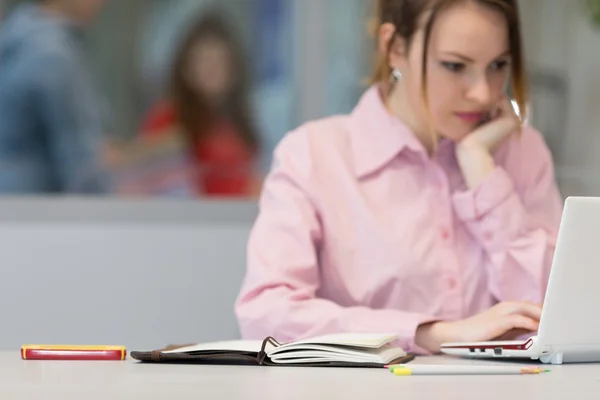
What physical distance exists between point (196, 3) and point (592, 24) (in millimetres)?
1179

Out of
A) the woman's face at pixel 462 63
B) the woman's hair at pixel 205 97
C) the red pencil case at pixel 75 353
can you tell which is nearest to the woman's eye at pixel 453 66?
the woman's face at pixel 462 63

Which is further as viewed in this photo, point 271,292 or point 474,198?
point 474,198

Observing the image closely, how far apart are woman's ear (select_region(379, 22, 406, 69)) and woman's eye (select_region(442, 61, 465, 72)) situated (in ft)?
0.32

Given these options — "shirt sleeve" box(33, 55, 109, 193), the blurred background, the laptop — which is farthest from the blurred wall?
the laptop

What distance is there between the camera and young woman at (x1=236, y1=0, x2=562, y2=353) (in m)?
1.81

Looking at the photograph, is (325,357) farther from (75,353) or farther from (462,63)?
(462,63)

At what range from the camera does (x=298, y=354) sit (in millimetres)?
1261

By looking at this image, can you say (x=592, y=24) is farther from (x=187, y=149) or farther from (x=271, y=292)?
(x=271, y=292)

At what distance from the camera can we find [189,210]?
8.76 feet

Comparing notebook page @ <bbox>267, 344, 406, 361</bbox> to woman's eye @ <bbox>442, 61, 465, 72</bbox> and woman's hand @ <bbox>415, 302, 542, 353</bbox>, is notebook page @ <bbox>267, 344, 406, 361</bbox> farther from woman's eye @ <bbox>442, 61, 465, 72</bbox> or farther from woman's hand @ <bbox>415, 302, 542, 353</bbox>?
woman's eye @ <bbox>442, 61, 465, 72</bbox>

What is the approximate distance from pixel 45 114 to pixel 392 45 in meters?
1.21

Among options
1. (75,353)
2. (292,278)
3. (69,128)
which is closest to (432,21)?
(292,278)

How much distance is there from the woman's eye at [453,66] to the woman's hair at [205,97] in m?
0.98

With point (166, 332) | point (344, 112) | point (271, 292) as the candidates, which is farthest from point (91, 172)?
point (271, 292)
